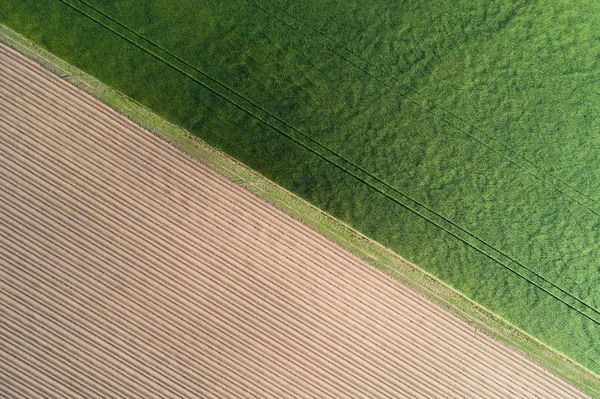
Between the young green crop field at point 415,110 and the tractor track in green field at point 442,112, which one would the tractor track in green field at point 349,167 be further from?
the tractor track in green field at point 442,112

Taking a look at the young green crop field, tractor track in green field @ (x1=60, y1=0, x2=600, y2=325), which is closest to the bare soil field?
the young green crop field

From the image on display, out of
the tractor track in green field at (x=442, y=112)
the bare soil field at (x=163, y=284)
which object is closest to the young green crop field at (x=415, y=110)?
the tractor track in green field at (x=442, y=112)

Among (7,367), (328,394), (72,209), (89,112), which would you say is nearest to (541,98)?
(328,394)

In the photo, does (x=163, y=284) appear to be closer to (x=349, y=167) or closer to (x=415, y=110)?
(x=349, y=167)

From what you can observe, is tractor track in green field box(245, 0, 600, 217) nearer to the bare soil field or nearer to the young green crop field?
the young green crop field

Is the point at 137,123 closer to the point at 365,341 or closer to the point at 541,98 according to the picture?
the point at 365,341

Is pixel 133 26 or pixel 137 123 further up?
pixel 133 26

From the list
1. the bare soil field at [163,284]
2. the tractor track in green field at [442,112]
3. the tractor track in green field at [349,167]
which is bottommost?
the bare soil field at [163,284]
